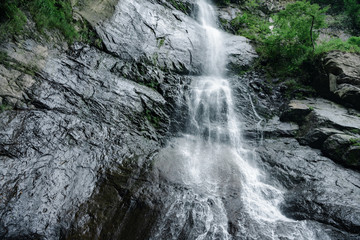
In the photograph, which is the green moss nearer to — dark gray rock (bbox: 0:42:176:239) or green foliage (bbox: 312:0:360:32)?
dark gray rock (bbox: 0:42:176:239)

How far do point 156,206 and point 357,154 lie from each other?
19.4 feet

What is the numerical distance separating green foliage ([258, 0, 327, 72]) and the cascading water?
12.1 ft

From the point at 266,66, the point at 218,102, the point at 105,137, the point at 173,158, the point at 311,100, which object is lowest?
the point at 173,158

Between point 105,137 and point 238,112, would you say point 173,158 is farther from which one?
point 238,112

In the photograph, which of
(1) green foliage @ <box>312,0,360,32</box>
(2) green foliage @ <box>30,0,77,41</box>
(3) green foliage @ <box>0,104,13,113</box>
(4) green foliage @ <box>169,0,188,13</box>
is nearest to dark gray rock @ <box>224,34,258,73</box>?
(4) green foliage @ <box>169,0,188,13</box>

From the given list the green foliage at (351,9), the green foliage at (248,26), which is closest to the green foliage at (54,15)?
the green foliage at (248,26)

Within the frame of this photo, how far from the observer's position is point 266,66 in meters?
10.4

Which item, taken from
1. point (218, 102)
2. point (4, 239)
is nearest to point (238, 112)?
point (218, 102)

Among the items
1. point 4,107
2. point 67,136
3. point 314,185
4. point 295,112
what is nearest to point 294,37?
point 295,112

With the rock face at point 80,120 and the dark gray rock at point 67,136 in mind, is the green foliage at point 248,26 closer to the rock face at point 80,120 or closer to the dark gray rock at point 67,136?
the rock face at point 80,120

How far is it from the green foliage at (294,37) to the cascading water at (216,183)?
3700 millimetres

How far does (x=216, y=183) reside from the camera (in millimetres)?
5316

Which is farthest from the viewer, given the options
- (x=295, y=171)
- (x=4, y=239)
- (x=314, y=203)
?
(x=295, y=171)

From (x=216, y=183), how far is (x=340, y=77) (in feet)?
22.6
